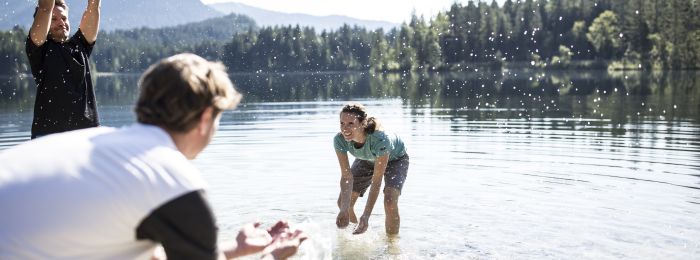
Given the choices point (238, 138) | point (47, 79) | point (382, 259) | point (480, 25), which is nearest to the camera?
point (47, 79)

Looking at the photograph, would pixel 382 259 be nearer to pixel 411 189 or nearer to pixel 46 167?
pixel 411 189

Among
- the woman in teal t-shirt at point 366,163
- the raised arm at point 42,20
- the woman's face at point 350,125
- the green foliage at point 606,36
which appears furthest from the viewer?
the green foliage at point 606,36

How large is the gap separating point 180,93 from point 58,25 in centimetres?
494

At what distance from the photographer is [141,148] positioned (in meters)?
2.45

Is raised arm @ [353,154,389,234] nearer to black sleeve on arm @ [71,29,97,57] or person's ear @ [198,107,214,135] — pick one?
black sleeve on arm @ [71,29,97,57]

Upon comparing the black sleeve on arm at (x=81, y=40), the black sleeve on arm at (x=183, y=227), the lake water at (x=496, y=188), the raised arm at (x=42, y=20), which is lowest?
the lake water at (x=496, y=188)

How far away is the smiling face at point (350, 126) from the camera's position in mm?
8930

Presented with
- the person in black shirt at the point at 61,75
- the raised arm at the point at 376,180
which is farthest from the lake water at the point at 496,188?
the person in black shirt at the point at 61,75

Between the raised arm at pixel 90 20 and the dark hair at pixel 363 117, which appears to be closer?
the raised arm at pixel 90 20

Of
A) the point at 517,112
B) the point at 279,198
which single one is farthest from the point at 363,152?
the point at 517,112

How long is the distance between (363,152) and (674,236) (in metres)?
4.22

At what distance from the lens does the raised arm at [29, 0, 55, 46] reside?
630 cm

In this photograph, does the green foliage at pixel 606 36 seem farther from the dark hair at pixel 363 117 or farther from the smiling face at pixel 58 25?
the smiling face at pixel 58 25

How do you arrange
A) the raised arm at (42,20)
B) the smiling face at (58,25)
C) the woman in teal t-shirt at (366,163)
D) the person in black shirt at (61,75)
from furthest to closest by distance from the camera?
the woman in teal t-shirt at (366,163) → the smiling face at (58,25) → the person in black shirt at (61,75) → the raised arm at (42,20)
